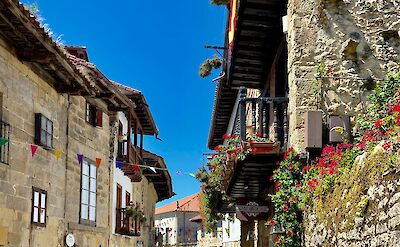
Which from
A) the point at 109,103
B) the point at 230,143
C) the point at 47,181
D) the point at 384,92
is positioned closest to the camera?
the point at 384,92

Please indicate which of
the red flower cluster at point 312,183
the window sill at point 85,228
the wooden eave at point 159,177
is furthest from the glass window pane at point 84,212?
the wooden eave at point 159,177

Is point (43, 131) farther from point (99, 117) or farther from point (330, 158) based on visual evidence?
point (330, 158)

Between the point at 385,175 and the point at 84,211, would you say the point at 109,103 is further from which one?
the point at 385,175

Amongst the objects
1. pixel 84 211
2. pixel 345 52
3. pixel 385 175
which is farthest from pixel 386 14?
pixel 84 211

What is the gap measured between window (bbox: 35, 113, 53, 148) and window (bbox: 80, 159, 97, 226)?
251 centimetres

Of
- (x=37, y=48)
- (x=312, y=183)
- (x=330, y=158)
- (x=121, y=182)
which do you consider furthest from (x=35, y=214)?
(x=121, y=182)

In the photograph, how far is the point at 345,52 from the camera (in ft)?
31.7

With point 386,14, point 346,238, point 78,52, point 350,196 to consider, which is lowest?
point 346,238

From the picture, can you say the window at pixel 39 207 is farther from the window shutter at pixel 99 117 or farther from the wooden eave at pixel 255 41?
the wooden eave at pixel 255 41

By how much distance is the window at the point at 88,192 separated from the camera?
15383mm

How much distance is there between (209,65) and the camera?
22.8 m

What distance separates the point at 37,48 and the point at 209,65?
39.6 feet

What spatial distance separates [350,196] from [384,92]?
7.50ft

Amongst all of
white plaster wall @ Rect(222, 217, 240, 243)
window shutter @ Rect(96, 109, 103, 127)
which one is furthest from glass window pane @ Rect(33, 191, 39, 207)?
white plaster wall @ Rect(222, 217, 240, 243)
